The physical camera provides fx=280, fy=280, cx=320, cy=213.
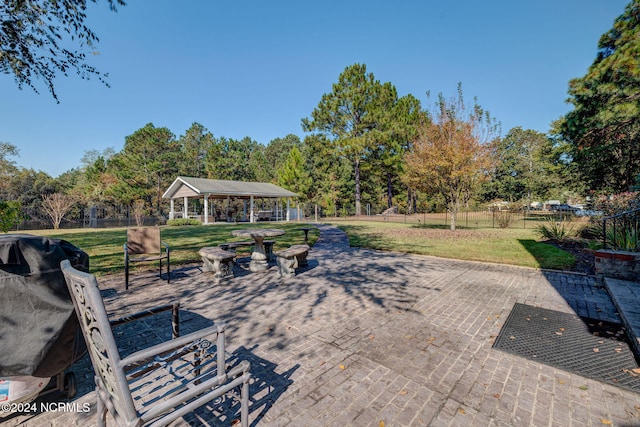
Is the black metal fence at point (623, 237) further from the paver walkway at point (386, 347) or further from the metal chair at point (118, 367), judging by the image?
the metal chair at point (118, 367)

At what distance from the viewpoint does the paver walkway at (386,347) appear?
2141mm

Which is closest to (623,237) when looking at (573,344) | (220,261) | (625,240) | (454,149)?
(625,240)

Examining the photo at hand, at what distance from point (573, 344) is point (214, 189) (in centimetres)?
2178

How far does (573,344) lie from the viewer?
10.5ft

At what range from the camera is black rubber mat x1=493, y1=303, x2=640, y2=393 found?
8.78ft

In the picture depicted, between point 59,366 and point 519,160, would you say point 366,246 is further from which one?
point 519,160

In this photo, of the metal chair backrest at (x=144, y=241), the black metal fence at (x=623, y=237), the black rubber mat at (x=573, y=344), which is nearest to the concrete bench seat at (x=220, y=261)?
the metal chair backrest at (x=144, y=241)

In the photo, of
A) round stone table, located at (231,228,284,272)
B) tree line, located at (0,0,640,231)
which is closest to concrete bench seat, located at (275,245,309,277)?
round stone table, located at (231,228,284,272)

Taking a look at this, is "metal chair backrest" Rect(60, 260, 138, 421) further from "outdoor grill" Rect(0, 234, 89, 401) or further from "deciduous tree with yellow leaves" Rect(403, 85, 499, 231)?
"deciduous tree with yellow leaves" Rect(403, 85, 499, 231)

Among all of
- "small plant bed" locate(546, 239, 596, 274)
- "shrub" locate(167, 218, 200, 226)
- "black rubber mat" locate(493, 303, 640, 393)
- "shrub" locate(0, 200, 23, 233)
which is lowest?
"black rubber mat" locate(493, 303, 640, 393)

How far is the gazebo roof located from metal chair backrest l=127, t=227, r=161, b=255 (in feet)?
52.1

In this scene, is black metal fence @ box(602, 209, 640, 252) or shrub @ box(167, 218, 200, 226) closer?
black metal fence @ box(602, 209, 640, 252)

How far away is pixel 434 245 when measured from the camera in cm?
1048

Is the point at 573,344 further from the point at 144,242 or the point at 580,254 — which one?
the point at 144,242
